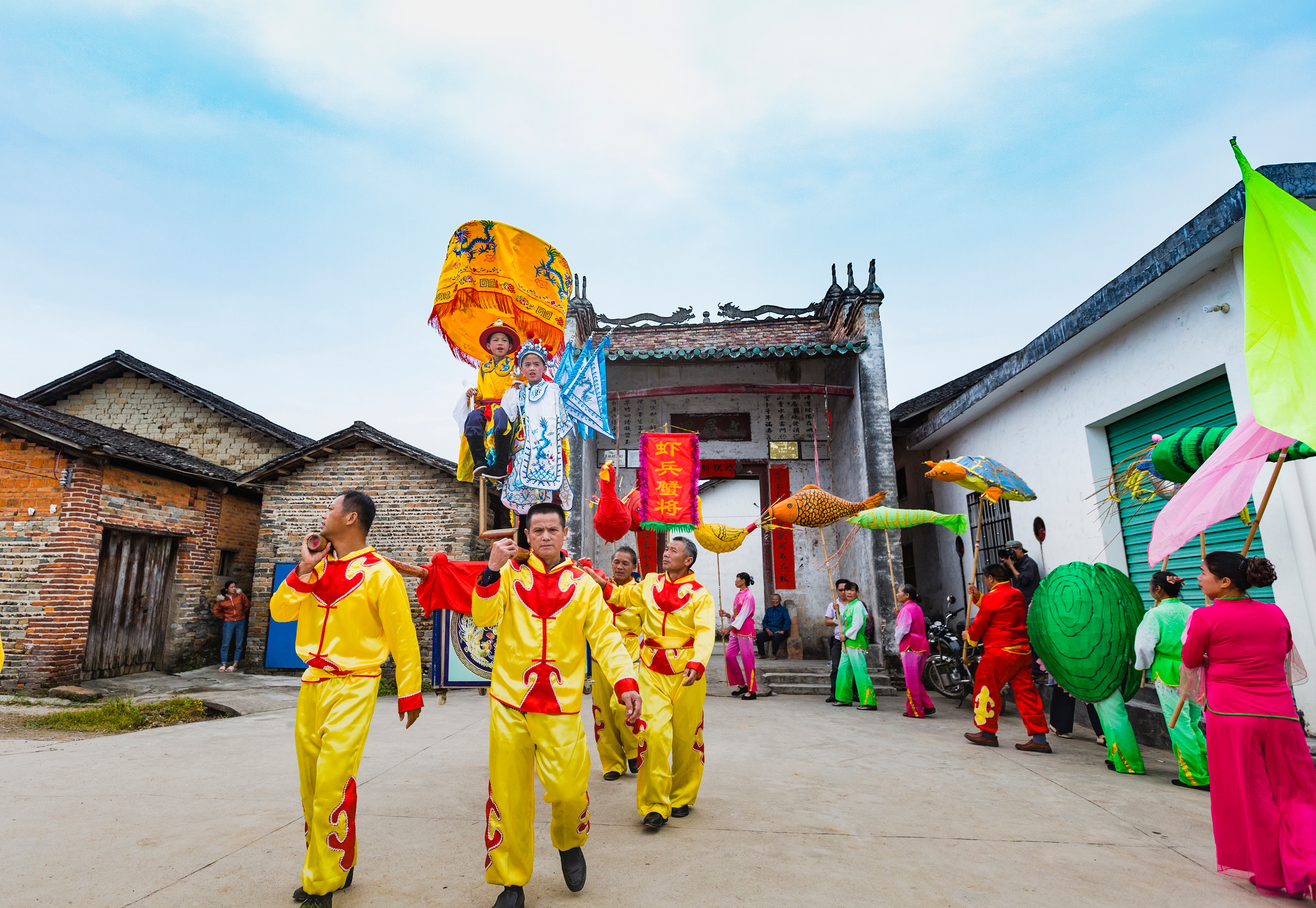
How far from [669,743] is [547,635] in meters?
1.34

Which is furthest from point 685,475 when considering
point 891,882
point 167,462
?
point 167,462

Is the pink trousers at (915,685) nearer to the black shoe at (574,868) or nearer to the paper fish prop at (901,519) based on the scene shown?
the paper fish prop at (901,519)

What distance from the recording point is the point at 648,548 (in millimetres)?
10898

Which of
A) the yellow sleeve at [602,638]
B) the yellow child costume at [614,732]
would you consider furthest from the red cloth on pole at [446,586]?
the yellow child costume at [614,732]

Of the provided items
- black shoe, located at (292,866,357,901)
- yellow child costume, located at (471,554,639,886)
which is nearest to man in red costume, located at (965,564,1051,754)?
yellow child costume, located at (471,554,639,886)

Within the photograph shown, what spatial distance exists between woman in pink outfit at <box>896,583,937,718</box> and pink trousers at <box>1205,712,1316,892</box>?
14.5ft

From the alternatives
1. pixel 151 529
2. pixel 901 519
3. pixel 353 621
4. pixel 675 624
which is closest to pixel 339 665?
pixel 353 621

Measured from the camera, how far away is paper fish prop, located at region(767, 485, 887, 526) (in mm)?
7465

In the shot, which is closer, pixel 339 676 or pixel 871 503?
pixel 339 676

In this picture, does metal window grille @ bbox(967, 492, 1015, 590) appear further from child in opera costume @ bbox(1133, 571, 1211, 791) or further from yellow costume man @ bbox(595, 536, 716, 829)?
yellow costume man @ bbox(595, 536, 716, 829)

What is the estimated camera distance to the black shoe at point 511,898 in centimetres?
247

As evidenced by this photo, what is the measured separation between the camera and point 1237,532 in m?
5.09

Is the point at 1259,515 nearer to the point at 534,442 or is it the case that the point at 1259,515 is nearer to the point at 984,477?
the point at 984,477

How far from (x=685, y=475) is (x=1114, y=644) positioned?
5271 mm
